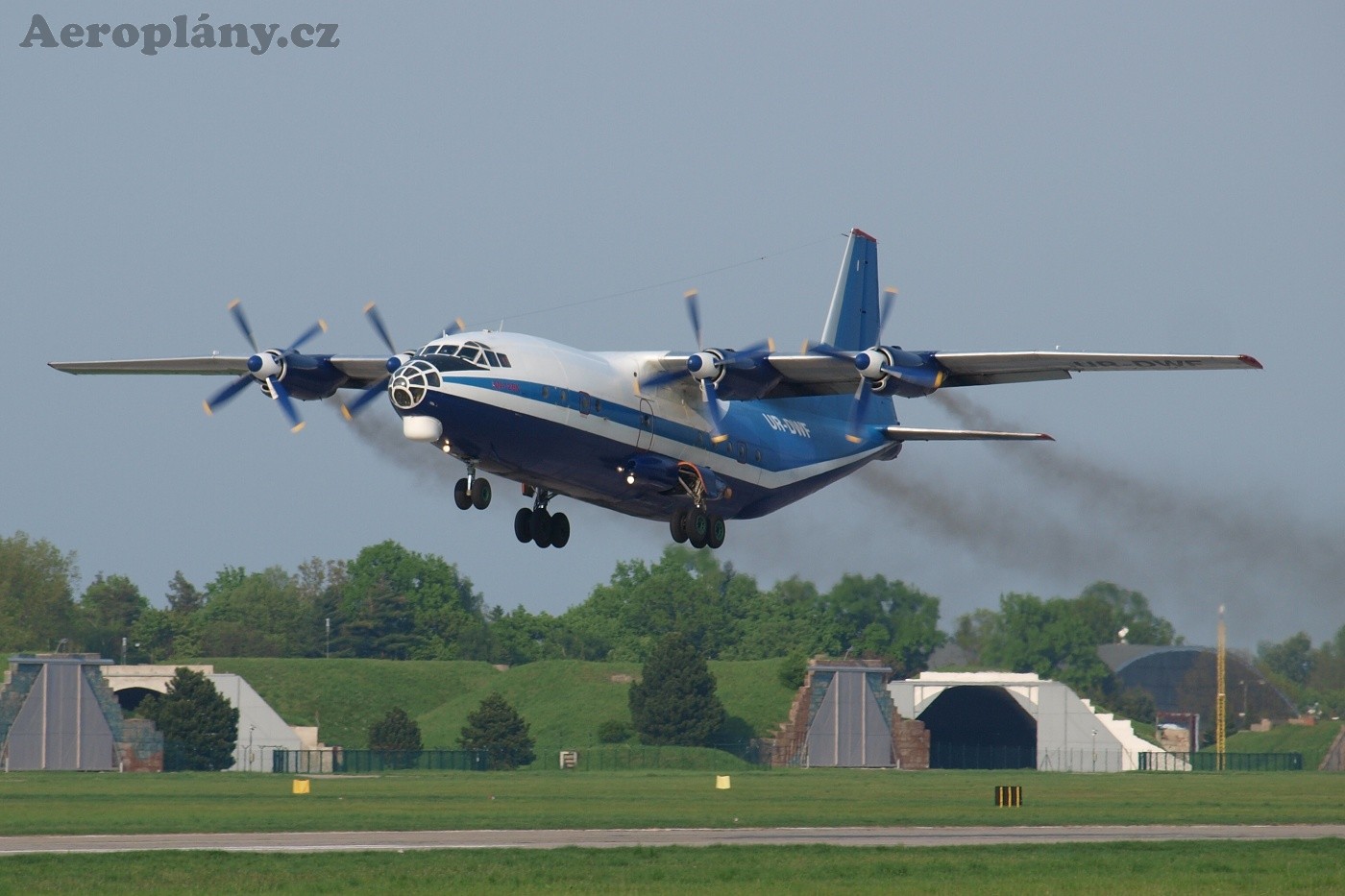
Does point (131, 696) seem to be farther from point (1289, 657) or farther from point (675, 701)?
point (1289, 657)

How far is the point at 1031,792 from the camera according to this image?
247 ft

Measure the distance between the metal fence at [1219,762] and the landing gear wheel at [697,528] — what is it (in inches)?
2690

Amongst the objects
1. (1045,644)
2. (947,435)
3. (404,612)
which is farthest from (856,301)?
(404,612)

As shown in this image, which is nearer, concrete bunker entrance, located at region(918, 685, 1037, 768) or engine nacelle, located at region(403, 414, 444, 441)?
engine nacelle, located at region(403, 414, 444, 441)

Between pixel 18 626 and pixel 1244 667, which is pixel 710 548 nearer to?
pixel 1244 667

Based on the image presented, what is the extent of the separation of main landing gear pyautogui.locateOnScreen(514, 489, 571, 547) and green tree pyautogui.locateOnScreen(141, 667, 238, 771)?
51505 mm

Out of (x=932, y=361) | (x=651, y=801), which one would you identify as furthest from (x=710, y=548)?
(x=651, y=801)

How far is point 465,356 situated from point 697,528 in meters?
8.43

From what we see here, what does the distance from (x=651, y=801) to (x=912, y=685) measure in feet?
158

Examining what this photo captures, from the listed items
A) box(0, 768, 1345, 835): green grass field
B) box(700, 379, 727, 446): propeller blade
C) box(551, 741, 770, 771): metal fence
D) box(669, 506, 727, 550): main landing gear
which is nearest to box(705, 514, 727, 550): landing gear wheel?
box(669, 506, 727, 550): main landing gear

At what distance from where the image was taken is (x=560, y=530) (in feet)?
152

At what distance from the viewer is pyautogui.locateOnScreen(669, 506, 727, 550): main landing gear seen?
44719mm

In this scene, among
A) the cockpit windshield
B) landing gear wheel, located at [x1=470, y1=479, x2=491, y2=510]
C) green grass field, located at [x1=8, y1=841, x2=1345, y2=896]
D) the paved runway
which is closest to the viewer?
green grass field, located at [x1=8, y1=841, x2=1345, y2=896]

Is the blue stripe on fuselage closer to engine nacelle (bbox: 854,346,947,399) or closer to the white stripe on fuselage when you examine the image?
the white stripe on fuselage
